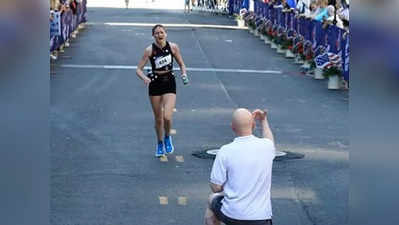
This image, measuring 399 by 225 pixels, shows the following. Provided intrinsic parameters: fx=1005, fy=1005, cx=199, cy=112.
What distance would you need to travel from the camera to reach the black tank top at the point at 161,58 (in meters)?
13.3

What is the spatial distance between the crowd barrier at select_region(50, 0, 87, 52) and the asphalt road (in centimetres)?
60

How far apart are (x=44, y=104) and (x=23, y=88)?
0.21 m

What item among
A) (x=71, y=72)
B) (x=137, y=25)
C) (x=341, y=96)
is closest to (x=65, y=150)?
(x=341, y=96)

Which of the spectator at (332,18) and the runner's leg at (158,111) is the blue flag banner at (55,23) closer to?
the spectator at (332,18)

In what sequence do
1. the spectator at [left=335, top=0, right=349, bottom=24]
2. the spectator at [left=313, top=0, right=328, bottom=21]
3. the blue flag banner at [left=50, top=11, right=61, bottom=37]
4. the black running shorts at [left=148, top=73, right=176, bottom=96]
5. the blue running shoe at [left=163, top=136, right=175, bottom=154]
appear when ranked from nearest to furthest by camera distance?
the black running shorts at [left=148, top=73, right=176, bottom=96] < the blue running shoe at [left=163, top=136, right=175, bottom=154] < the spectator at [left=335, top=0, right=349, bottom=24] < the spectator at [left=313, top=0, right=328, bottom=21] < the blue flag banner at [left=50, top=11, right=61, bottom=37]

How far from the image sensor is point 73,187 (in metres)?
11.7

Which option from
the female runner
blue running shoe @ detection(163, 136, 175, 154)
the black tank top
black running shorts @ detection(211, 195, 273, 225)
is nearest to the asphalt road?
blue running shoe @ detection(163, 136, 175, 154)

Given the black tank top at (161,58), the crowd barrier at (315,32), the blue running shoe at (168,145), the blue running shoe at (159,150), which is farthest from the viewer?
the crowd barrier at (315,32)

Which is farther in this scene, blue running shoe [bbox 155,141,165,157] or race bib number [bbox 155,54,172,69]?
blue running shoe [bbox 155,141,165,157]

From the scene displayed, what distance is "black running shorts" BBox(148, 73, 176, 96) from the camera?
13.4 meters

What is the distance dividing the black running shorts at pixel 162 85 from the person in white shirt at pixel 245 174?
630cm

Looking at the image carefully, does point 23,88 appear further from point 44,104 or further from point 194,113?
point 194,113

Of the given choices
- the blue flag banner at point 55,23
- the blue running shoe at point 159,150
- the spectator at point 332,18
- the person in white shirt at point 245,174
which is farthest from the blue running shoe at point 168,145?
the blue flag banner at point 55,23

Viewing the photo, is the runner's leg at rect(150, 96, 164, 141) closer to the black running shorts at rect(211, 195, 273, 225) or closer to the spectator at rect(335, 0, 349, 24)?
the black running shorts at rect(211, 195, 273, 225)
